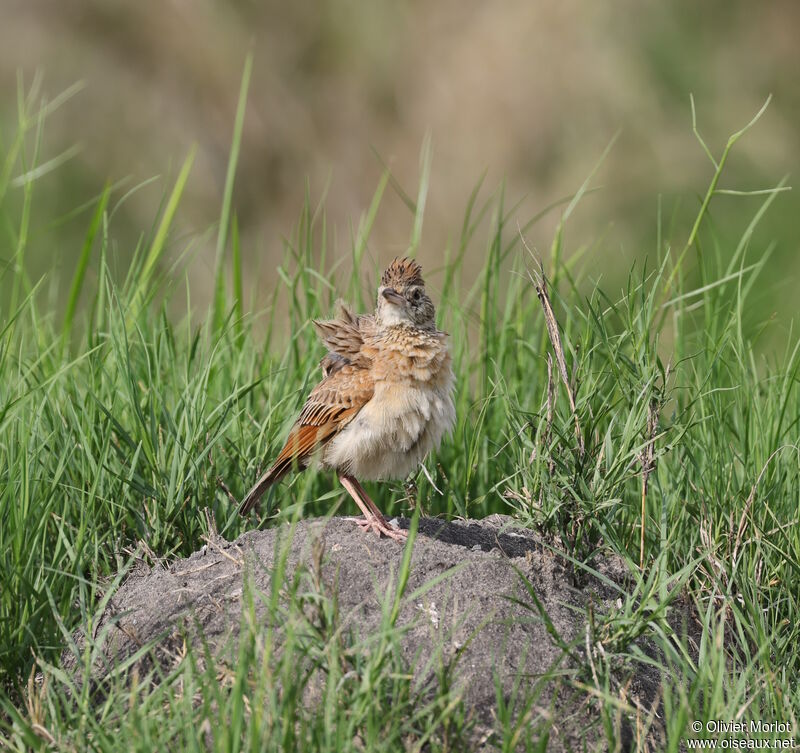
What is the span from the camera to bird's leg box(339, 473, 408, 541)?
384 centimetres

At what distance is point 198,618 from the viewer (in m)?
3.40

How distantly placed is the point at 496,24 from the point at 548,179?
1854 millimetres

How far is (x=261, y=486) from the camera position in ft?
Answer: 13.4

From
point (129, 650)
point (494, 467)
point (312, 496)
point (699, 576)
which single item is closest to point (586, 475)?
point (699, 576)

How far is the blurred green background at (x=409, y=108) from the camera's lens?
10.3 meters

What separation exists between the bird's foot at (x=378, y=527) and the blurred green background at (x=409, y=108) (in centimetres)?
626

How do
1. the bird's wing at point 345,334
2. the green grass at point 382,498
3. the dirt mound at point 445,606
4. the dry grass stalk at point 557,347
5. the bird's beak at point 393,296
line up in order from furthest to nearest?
the bird's wing at point 345,334
the bird's beak at point 393,296
the dry grass stalk at point 557,347
the dirt mound at point 445,606
the green grass at point 382,498

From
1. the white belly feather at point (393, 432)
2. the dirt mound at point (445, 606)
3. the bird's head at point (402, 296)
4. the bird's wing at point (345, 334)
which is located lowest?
the dirt mound at point (445, 606)

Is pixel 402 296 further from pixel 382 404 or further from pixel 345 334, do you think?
pixel 382 404

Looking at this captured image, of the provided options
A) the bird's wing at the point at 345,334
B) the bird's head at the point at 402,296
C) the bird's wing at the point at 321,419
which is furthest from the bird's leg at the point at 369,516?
the bird's head at the point at 402,296

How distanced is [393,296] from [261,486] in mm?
849

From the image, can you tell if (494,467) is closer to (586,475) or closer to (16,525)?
(586,475)

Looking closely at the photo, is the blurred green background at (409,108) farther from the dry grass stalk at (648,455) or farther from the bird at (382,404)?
the dry grass stalk at (648,455)

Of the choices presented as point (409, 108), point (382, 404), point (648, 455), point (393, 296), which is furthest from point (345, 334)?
point (409, 108)
